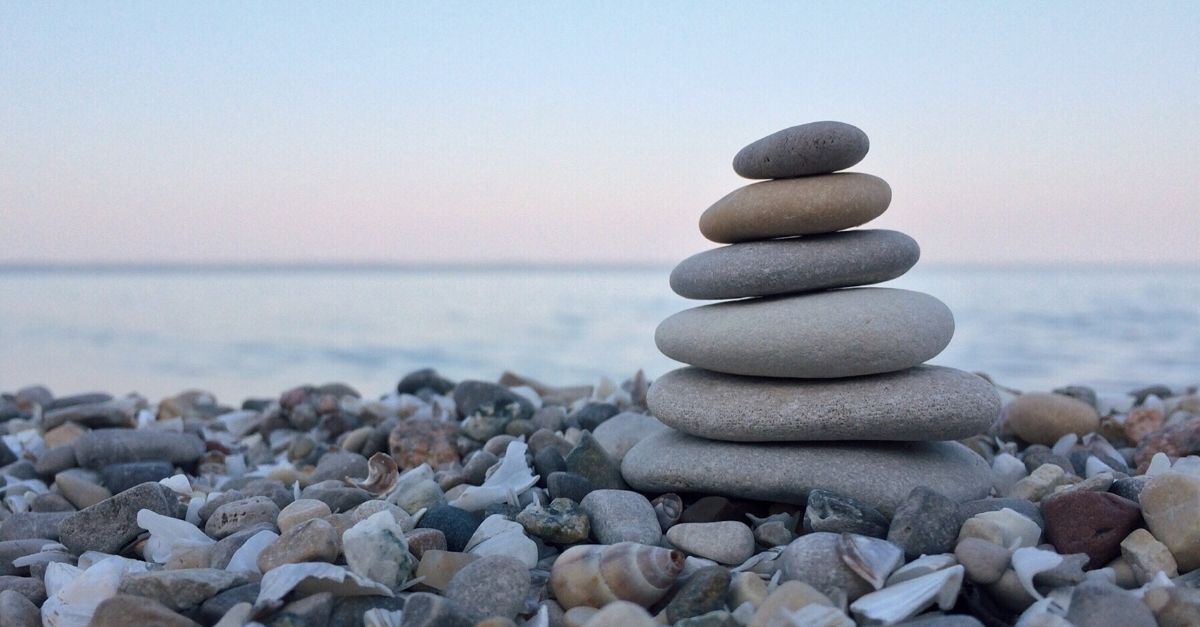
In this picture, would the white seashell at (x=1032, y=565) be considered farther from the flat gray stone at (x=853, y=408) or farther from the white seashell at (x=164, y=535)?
the white seashell at (x=164, y=535)

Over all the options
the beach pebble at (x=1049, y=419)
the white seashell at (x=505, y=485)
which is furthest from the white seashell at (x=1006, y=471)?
the white seashell at (x=505, y=485)

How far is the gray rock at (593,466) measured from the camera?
381 cm

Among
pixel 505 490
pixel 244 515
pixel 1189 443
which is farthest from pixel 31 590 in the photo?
pixel 1189 443

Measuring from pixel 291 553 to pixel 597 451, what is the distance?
143 cm

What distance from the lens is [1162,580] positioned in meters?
2.69

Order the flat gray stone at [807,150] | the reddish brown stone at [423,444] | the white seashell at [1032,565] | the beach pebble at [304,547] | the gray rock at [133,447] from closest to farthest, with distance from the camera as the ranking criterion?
the white seashell at [1032,565] → the beach pebble at [304,547] → the flat gray stone at [807,150] → the reddish brown stone at [423,444] → the gray rock at [133,447]

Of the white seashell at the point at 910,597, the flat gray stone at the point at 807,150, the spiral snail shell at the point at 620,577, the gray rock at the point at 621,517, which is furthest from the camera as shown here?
the flat gray stone at the point at 807,150

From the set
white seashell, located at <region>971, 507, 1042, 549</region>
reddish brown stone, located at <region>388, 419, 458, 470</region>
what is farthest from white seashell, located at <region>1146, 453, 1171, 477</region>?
reddish brown stone, located at <region>388, 419, 458, 470</region>

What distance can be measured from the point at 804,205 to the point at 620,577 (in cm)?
172

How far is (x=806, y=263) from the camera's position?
366 cm

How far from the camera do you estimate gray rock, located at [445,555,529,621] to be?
2.63 m

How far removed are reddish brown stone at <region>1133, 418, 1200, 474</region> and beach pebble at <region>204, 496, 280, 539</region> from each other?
378 centimetres

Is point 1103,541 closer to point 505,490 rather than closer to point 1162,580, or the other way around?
point 1162,580

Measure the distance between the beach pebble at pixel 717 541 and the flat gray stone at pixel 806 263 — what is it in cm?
106
